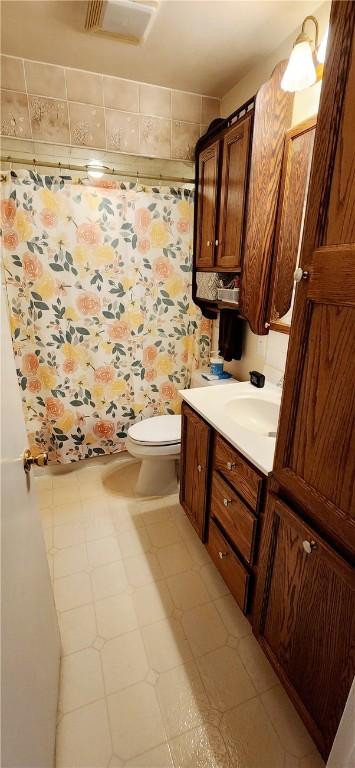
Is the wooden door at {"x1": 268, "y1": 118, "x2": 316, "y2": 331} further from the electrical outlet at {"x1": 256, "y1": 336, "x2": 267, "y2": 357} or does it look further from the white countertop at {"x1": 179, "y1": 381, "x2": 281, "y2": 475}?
the white countertop at {"x1": 179, "y1": 381, "x2": 281, "y2": 475}

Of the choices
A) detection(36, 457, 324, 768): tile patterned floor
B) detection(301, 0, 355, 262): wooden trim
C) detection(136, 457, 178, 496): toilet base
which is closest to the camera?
detection(301, 0, 355, 262): wooden trim

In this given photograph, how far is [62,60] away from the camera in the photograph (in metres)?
1.62

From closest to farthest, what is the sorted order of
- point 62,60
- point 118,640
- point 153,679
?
point 153,679 → point 118,640 → point 62,60

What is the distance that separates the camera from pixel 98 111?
178cm

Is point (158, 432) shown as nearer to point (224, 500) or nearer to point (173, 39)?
point (224, 500)

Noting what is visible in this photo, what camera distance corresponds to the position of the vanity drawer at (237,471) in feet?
3.68

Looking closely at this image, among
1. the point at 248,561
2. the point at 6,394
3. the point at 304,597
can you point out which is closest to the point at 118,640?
the point at 248,561

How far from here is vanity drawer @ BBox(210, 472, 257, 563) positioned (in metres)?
1.19

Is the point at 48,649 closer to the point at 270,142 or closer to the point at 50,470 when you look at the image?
the point at 50,470

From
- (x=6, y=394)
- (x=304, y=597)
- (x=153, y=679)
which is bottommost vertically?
(x=153, y=679)

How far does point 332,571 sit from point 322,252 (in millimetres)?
744

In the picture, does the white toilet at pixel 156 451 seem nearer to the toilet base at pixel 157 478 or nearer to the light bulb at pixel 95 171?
the toilet base at pixel 157 478

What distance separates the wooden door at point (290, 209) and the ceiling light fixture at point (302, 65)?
0.43 feet

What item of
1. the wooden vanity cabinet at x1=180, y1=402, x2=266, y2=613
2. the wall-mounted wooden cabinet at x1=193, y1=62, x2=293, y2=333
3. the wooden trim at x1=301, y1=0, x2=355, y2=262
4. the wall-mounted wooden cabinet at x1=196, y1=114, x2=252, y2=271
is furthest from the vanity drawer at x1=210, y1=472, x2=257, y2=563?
the wall-mounted wooden cabinet at x1=196, y1=114, x2=252, y2=271
